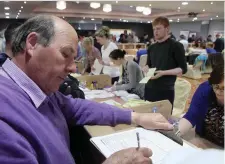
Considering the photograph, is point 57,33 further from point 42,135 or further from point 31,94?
point 42,135

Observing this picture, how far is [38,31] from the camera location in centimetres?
84

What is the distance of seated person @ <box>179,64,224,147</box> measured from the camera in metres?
Answer: 1.28

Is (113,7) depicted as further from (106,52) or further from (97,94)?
(97,94)

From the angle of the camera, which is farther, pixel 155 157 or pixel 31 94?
pixel 155 157

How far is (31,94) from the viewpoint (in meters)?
0.80

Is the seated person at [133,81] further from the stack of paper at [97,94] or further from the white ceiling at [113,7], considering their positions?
the white ceiling at [113,7]

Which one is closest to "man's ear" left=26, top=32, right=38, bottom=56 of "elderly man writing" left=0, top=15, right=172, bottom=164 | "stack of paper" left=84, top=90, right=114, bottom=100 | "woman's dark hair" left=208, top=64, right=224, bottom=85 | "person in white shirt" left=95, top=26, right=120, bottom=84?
"elderly man writing" left=0, top=15, right=172, bottom=164

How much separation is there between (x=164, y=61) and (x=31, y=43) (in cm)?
166

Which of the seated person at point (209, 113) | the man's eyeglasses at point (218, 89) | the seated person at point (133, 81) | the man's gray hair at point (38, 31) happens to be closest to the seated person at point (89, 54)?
the seated person at point (133, 81)

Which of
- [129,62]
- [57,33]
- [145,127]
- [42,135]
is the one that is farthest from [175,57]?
[42,135]

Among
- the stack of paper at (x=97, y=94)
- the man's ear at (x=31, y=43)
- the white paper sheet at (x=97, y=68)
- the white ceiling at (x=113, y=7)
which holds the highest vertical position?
the white ceiling at (x=113, y=7)

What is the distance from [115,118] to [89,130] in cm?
20

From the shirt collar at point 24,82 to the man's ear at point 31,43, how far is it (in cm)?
7

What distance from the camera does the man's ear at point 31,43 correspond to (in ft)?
2.69
